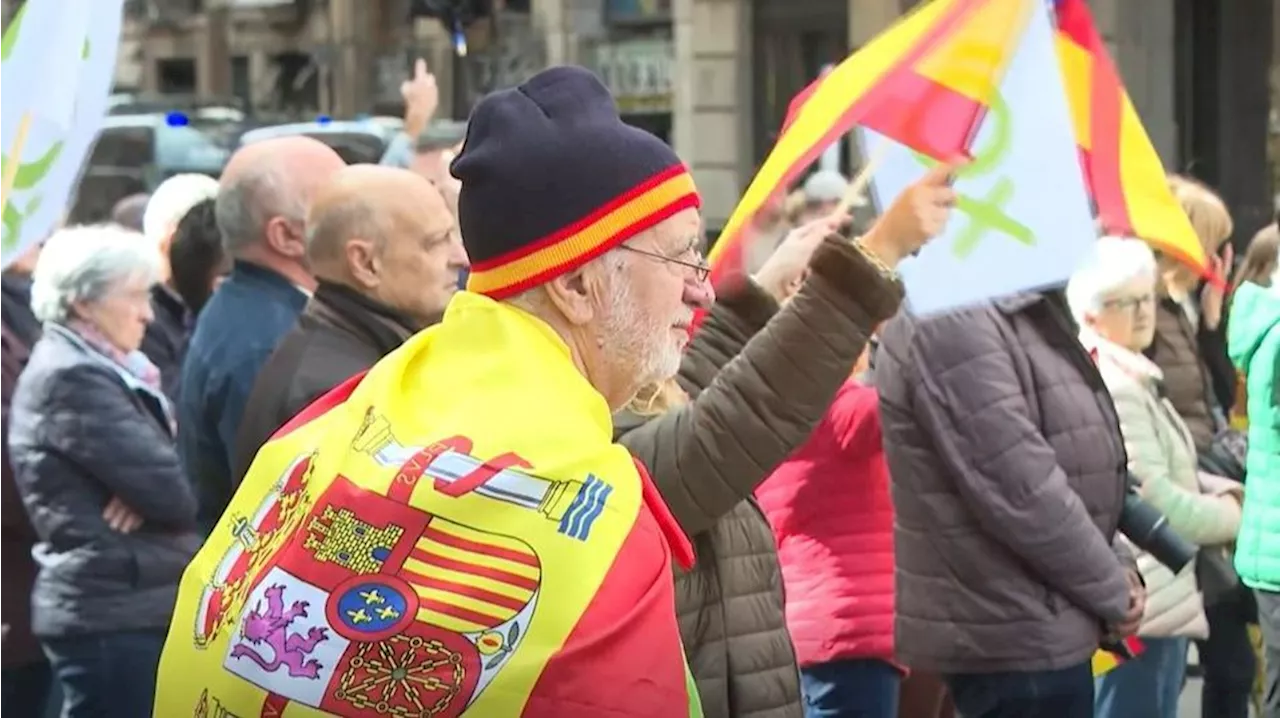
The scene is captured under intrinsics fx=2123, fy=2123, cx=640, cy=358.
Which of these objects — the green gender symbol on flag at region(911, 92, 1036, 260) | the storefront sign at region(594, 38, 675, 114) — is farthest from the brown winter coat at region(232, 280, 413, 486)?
the storefront sign at region(594, 38, 675, 114)

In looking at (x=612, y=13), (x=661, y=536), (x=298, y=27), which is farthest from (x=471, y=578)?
(x=298, y=27)

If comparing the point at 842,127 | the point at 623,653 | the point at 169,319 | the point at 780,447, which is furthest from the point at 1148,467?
the point at 623,653

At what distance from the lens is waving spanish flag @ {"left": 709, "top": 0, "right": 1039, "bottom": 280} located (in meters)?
3.98

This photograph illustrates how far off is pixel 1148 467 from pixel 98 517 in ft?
8.76

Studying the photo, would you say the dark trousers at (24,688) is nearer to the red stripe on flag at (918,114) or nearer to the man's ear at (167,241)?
the man's ear at (167,241)

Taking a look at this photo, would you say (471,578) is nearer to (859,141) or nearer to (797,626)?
(859,141)

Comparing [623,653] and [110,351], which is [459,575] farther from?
[110,351]

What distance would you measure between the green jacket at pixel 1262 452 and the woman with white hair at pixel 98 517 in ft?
8.60

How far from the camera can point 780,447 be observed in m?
3.28

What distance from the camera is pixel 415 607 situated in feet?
6.81

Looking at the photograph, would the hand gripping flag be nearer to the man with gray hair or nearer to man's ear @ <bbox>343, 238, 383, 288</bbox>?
man's ear @ <bbox>343, 238, 383, 288</bbox>

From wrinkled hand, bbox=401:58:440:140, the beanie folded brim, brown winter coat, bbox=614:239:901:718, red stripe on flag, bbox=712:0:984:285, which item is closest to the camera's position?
the beanie folded brim

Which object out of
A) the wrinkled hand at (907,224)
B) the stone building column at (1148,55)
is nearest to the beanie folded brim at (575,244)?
the wrinkled hand at (907,224)

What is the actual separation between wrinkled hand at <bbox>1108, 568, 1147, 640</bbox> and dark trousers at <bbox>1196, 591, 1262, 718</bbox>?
2000 millimetres
